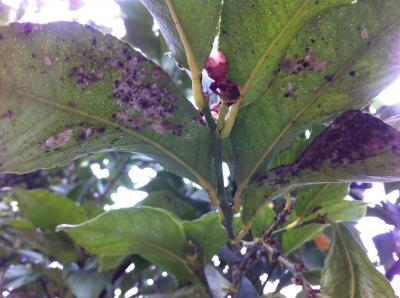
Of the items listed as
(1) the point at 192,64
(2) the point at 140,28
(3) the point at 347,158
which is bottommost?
(3) the point at 347,158

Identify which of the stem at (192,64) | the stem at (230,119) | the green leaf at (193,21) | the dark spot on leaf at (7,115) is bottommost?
the dark spot on leaf at (7,115)

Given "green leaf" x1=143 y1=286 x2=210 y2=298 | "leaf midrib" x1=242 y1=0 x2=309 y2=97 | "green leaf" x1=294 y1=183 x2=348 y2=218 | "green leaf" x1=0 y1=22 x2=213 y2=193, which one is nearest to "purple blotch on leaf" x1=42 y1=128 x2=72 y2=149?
"green leaf" x1=0 y1=22 x2=213 y2=193

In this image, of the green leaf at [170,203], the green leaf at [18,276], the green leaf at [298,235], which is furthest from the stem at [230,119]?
the green leaf at [18,276]

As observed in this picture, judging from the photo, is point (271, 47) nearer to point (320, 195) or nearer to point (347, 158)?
point (347, 158)

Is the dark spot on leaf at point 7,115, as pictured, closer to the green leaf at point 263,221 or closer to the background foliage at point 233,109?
the background foliage at point 233,109

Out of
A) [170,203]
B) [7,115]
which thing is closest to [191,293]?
[170,203]

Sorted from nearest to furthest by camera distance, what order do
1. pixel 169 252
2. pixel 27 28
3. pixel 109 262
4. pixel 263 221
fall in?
pixel 27 28, pixel 169 252, pixel 263 221, pixel 109 262

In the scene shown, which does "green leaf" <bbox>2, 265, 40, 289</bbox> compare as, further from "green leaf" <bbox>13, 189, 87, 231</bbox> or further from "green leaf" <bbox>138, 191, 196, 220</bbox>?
"green leaf" <bbox>138, 191, 196, 220</bbox>
